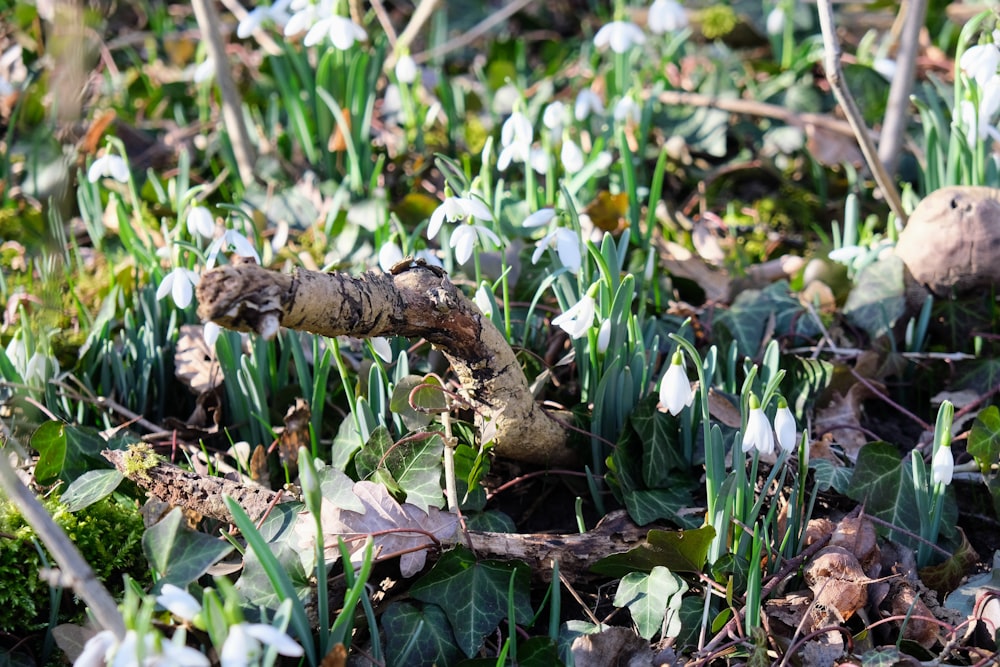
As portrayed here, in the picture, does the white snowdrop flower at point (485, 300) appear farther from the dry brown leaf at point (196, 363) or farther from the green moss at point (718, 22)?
the green moss at point (718, 22)

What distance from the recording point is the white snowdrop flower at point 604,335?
150 cm

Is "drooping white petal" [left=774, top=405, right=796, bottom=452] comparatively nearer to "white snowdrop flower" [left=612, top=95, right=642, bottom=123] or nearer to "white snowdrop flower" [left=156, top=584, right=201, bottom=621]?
"white snowdrop flower" [left=156, top=584, right=201, bottom=621]

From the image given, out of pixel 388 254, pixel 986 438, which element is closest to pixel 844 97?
pixel 986 438

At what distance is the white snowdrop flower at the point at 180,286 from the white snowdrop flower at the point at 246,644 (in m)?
0.76

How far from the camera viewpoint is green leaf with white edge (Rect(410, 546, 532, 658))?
132 centimetres

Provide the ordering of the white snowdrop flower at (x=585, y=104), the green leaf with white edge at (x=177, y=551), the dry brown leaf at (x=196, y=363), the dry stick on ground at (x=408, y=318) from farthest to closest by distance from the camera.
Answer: the white snowdrop flower at (x=585, y=104), the dry brown leaf at (x=196, y=363), the green leaf with white edge at (x=177, y=551), the dry stick on ground at (x=408, y=318)

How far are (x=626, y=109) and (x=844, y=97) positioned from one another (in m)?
0.68

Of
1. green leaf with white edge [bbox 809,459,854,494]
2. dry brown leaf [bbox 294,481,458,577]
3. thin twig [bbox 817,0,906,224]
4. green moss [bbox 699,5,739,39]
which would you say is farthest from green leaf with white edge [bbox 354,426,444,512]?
green moss [bbox 699,5,739,39]

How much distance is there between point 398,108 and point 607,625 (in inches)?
79.7

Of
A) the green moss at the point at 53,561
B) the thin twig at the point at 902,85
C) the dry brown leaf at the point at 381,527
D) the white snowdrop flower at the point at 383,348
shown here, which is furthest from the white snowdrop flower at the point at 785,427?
the thin twig at the point at 902,85

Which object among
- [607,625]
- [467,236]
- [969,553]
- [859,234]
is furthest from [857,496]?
[859,234]

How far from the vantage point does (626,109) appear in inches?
98.3

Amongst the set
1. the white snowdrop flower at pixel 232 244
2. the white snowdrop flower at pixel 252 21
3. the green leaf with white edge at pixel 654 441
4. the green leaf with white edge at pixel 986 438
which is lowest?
the green leaf with white edge at pixel 986 438

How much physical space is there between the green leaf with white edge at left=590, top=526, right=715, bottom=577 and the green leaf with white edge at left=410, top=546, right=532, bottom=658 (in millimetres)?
134
